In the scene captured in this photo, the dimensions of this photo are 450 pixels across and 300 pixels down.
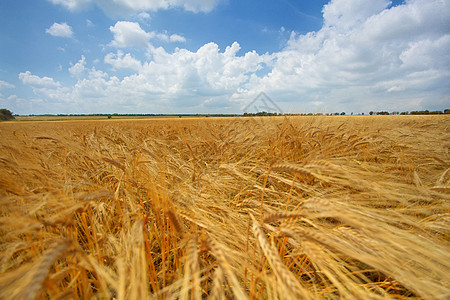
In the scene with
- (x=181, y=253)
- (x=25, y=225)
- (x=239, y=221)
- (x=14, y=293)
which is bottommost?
(x=181, y=253)

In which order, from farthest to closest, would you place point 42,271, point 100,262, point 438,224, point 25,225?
point 438,224 < point 100,262 < point 25,225 < point 42,271

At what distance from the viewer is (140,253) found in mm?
516

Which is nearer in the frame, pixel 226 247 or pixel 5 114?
pixel 226 247

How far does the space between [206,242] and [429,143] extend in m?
2.96

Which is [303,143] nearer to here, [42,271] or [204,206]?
[204,206]

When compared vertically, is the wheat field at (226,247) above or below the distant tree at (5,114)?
below

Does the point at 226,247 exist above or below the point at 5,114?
below

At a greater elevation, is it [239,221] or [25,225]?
[25,225]

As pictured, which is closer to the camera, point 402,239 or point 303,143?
point 402,239

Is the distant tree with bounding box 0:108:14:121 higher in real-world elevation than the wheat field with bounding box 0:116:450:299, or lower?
higher

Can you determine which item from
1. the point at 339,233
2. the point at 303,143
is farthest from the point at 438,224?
the point at 303,143

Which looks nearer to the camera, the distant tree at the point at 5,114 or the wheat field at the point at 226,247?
the wheat field at the point at 226,247

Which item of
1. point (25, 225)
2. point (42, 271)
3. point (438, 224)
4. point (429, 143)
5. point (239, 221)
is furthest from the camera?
point (429, 143)

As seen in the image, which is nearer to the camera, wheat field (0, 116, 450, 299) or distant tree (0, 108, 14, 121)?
wheat field (0, 116, 450, 299)
